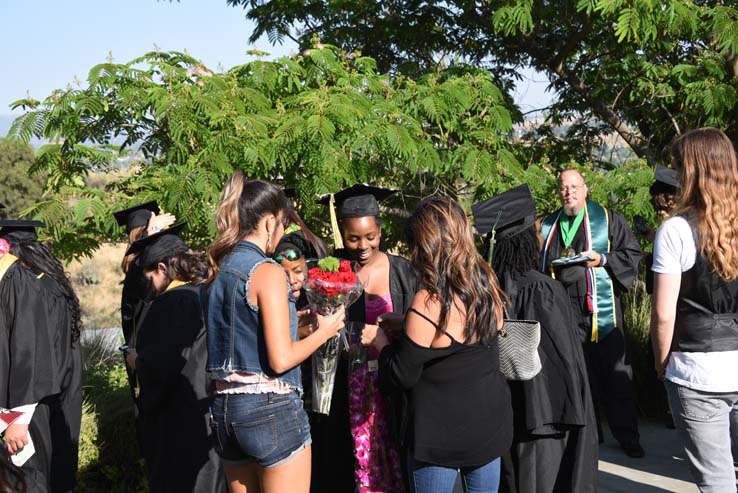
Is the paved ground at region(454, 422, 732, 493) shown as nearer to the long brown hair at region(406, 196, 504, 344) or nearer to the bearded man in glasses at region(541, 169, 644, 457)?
the bearded man in glasses at region(541, 169, 644, 457)

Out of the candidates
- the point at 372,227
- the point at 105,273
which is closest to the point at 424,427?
the point at 372,227

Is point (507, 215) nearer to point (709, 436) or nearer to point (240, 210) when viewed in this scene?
point (709, 436)

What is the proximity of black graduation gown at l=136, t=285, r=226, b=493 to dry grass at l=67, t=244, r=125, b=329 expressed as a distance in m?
11.1

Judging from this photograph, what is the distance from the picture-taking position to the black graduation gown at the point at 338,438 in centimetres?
441

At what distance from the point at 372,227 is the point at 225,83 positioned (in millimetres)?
2488

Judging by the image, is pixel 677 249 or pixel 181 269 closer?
pixel 677 249

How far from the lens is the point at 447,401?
130 inches

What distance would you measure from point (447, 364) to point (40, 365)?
2.40 meters

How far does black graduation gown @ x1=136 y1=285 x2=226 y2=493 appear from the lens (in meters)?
4.15

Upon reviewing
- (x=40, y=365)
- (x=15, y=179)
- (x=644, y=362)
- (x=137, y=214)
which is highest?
(x=15, y=179)

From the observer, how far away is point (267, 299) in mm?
3143

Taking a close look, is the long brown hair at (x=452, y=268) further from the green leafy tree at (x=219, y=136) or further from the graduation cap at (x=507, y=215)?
the green leafy tree at (x=219, y=136)

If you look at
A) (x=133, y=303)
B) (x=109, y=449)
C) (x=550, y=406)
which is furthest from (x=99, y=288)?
(x=550, y=406)

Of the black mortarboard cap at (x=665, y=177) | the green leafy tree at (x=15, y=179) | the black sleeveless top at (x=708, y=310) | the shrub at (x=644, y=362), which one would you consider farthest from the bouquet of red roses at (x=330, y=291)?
the green leafy tree at (x=15, y=179)
